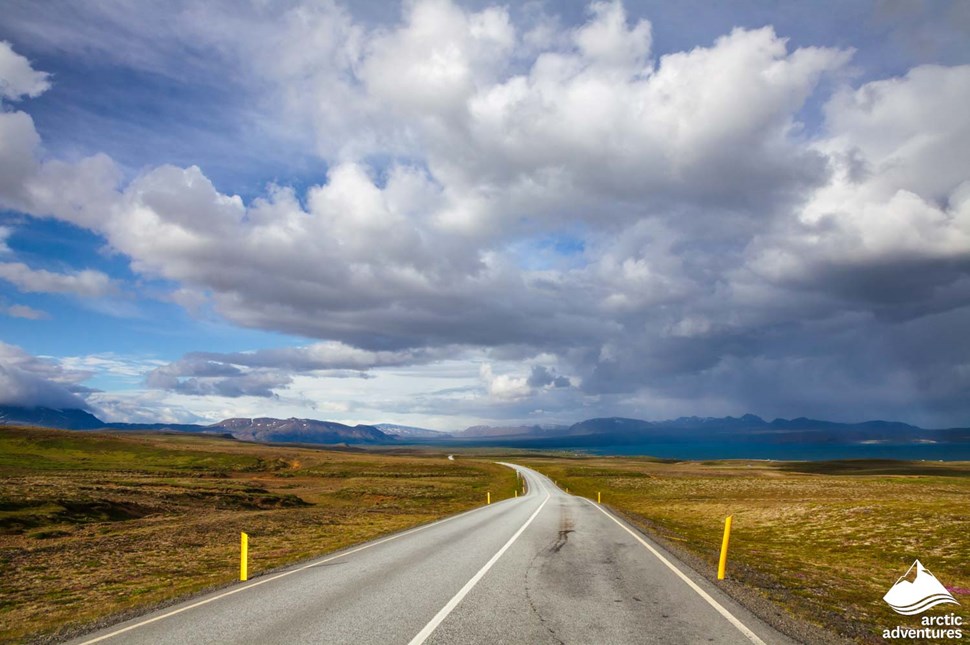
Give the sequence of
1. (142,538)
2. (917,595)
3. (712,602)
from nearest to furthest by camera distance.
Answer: (712,602) < (917,595) < (142,538)

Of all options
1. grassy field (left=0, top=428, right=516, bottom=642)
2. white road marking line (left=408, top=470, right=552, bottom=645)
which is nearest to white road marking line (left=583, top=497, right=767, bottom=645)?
white road marking line (left=408, top=470, right=552, bottom=645)

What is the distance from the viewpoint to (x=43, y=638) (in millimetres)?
9180

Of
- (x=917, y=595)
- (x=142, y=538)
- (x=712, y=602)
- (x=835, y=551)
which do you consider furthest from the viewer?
(x=142, y=538)

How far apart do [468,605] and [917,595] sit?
11.9 m

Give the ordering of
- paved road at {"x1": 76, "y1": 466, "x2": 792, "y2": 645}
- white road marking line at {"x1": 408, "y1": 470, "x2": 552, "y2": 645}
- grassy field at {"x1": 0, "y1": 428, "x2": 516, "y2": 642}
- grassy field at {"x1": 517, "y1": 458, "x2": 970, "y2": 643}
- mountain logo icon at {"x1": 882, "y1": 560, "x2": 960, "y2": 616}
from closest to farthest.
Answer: white road marking line at {"x1": 408, "y1": 470, "x2": 552, "y2": 645}, paved road at {"x1": 76, "y1": 466, "x2": 792, "y2": 645}, grassy field at {"x1": 517, "y1": 458, "x2": 970, "y2": 643}, mountain logo icon at {"x1": 882, "y1": 560, "x2": 960, "y2": 616}, grassy field at {"x1": 0, "y1": 428, "x2": 516, "y2": 642}

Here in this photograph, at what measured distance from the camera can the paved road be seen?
8.03 metres

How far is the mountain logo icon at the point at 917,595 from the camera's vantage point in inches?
453

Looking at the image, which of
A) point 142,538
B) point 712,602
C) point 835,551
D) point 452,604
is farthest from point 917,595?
point 142,538

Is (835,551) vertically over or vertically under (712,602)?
under

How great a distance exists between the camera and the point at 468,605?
9.41 m

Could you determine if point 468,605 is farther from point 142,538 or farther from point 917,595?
point 142,538

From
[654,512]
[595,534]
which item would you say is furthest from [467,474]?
[595,534]

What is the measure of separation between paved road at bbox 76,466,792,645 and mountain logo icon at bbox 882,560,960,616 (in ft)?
14.8

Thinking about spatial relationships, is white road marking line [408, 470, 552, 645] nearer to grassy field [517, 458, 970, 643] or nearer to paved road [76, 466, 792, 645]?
paved road [76, 466, 792, 645]
